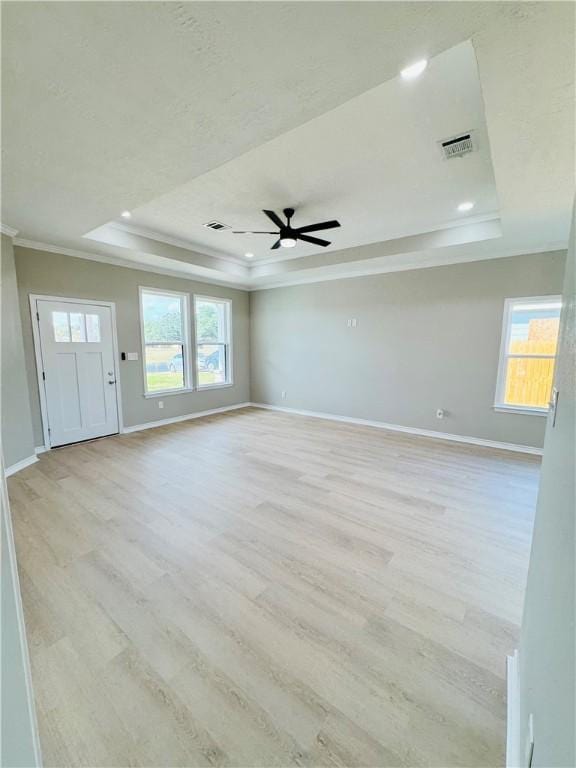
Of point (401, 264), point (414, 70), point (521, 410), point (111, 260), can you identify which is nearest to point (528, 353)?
point (521, 410)

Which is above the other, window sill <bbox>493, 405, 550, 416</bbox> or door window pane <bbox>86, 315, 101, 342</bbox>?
door window pane <bbox>86, 315, 101, 342</bbox>

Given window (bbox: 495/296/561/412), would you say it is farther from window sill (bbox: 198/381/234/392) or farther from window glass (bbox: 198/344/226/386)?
window glass (bbox: 198/344/226/386)

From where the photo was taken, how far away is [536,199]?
2604 mm

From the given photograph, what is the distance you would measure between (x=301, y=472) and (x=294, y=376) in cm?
316

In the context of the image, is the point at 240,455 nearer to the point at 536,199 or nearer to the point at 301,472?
the point at 301,472

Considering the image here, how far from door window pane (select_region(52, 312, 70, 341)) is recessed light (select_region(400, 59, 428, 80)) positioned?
4.54 m

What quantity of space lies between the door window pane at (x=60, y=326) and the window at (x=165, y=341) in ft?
3.55

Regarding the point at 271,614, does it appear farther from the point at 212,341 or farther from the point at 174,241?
the point at 212,341

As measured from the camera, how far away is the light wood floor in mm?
1144

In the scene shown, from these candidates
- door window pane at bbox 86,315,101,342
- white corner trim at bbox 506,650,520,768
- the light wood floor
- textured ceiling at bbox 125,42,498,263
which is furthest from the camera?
door window pane at bbox 86,315,101,342

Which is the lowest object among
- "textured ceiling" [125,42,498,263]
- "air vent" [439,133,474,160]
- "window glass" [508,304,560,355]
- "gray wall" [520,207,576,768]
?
"gray wall" [520,207,576,768]

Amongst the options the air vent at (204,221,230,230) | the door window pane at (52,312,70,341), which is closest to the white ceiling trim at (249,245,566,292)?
the air vent at (204,221,230,230)

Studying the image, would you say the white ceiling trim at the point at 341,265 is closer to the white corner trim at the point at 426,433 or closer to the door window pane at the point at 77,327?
the door window pane at the point at 77,327

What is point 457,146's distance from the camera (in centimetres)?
230
